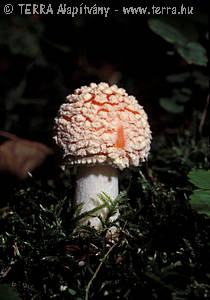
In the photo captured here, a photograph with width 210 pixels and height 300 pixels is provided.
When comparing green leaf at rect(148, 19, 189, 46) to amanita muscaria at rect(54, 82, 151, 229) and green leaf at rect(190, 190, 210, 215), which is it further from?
green leaf at rect(190, 190, 210, 215)

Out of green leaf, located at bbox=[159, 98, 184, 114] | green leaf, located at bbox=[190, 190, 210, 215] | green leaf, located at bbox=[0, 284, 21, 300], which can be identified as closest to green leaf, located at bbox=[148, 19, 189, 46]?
green leaf, located at bbox=[159, 98, 184, 114]

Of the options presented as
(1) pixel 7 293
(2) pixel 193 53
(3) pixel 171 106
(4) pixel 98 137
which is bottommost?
(1) pixel 7 293

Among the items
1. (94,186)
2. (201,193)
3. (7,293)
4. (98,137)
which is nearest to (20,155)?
(94,186)

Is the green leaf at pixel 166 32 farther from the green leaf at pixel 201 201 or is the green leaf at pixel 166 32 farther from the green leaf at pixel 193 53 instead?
the green leaf at pixel 201 201

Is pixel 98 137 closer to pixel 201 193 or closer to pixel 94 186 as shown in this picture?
pixel 94 186

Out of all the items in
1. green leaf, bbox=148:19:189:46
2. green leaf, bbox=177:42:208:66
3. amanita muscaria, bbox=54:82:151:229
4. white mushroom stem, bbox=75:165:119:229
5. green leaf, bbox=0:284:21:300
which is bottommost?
green leaf, bbox=0:284:21:300

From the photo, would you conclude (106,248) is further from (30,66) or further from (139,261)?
(30,66)
